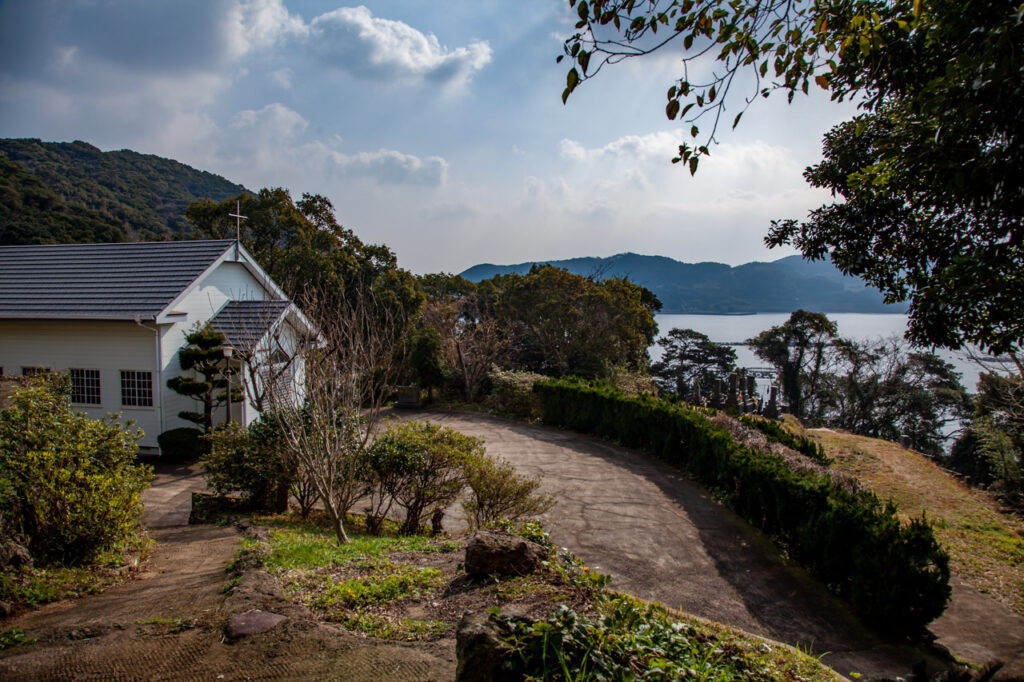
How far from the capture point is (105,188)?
48.9 metres

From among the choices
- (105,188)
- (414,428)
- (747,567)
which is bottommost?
(747,567)

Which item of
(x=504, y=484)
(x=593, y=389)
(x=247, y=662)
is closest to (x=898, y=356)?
(x=593, y=389)

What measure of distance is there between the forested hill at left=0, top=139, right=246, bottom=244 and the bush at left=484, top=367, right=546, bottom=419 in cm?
2938

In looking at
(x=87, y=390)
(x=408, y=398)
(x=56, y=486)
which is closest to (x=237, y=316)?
(x=87, y=390)

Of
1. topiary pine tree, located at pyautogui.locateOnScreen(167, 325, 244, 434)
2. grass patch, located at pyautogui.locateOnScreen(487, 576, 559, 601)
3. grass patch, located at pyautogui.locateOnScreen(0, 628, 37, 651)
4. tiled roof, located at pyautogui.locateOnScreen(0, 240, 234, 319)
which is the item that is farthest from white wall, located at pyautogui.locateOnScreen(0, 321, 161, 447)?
grass patch, located at pyautogui.locateOnScreen(487, 576, 559, 601)

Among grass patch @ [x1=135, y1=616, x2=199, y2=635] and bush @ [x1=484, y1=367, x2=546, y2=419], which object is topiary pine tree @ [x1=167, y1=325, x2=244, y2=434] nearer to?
bush @ [x1=484, y1=367, x2=546, y2=419]

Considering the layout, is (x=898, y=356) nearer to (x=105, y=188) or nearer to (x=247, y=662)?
(x=247, y=662)

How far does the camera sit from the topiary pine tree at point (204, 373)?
13.3 metres

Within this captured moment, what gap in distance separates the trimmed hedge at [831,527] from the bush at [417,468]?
4745 millimetres

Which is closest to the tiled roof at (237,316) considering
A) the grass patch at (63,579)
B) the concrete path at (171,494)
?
the concrete path at (171,494)

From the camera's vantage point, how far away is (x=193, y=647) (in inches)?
148

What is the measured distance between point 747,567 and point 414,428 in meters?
5.40

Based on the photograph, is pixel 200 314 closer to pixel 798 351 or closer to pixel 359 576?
pixel 359 576

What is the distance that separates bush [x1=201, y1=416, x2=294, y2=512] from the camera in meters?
8.61
